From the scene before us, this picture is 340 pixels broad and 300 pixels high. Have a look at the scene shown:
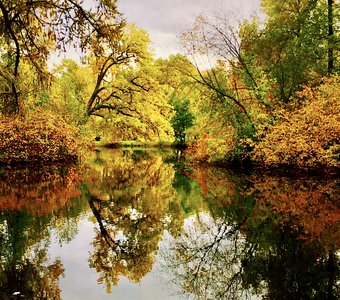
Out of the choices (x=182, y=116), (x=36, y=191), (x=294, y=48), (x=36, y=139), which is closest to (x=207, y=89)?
(x=294, y=48)

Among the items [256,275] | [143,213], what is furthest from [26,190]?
[256,275]

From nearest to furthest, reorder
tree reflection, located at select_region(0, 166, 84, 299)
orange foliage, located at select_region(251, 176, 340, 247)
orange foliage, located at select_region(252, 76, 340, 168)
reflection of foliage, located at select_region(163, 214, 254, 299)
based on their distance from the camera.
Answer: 1. tree reflection, located at select_region(0, 166, 84, 299)
2. reflection of foliage, located at select_region(163, 214, 254, 299)
3. orange foliage, located at select_region(251, 176, 340, 247)
4. orange foliage, located at select_region(252, 76, 340, 168)

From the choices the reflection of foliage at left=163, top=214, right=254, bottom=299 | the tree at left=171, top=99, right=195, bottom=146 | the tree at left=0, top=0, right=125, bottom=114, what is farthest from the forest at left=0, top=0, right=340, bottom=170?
the tree at left=171, top=99, right=195, bottom=146

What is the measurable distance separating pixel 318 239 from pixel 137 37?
22443 millimetres

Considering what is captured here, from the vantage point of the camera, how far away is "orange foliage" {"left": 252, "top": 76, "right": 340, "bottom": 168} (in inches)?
578

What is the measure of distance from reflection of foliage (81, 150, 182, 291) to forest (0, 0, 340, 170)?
133 inches

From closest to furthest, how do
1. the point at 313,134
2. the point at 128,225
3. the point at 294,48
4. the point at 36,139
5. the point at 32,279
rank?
the point at 32,279 → the point at 128,225 → the point at 313,134 → the point at 294,48 → the point at 36,139

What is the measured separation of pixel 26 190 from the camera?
11656mm

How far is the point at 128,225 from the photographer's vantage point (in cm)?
744

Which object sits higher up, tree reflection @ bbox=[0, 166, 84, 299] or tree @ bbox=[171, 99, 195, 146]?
tree @ bbox=[171, 99, 195, 146]

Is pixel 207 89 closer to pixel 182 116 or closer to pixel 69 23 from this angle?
pixel 69 23

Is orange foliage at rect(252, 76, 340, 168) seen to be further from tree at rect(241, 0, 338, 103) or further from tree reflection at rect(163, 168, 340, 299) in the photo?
tree reflection at rect(163, 168, 340, 299)

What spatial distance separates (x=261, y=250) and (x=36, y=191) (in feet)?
26.0

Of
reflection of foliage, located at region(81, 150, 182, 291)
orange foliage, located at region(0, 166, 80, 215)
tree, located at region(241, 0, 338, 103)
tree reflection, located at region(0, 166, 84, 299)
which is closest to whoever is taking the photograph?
tree reflection, located at region(0, 166, 84, 299)
